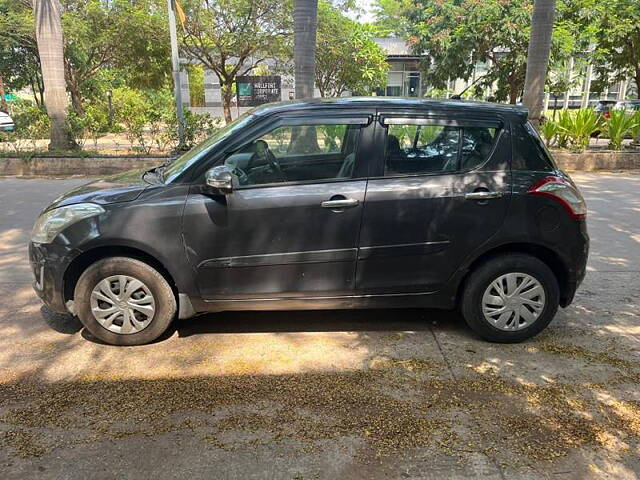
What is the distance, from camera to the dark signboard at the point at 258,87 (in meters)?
19.5

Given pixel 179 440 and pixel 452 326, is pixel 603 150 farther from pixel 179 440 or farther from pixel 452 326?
pixel 179 440

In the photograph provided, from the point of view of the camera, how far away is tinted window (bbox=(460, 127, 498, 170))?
3908 mm

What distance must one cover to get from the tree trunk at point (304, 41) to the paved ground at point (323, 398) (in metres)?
6.83

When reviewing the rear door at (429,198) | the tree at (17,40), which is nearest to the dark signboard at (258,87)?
the tree at (17,40)

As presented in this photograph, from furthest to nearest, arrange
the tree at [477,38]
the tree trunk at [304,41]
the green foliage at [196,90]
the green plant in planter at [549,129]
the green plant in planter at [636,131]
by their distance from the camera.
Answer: the green foliage at [196,90] < the tree at [477,38] < the green plant in planter at [636,131] < the green plant in planter at [549,129] < the tree trunk at [304,41]

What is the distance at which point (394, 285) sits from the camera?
12.9ft

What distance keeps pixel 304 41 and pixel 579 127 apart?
734 cm

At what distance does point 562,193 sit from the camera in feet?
Result: 12.7

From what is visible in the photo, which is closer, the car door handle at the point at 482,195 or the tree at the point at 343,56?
the car door handle at the point at 482,195

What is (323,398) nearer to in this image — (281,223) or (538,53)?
(281,223)

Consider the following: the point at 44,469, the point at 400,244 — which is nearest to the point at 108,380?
the point at 44,469

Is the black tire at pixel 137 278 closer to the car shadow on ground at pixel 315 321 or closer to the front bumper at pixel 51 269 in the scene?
the front bumper at pixel 51 269

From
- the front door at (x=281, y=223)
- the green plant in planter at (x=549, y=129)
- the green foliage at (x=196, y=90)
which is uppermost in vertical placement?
the green foliage at (x=196, y=90)

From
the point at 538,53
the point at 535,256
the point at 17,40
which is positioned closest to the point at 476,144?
the point at 535,256
